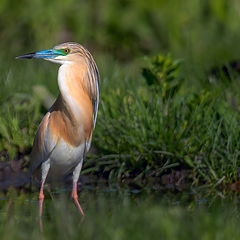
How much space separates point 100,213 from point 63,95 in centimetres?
110

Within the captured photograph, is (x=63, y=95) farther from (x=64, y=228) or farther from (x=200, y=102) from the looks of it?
(x=200, y=102)

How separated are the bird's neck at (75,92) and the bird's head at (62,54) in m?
0.05

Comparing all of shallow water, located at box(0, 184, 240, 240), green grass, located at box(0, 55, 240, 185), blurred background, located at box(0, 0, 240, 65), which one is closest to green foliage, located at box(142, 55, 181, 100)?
green grass, located at box(0, 55, 240, 185)

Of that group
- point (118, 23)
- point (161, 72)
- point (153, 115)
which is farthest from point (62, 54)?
point (118, 23)

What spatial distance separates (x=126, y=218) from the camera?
4414mm

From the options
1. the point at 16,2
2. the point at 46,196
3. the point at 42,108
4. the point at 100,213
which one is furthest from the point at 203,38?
the point at 100,213

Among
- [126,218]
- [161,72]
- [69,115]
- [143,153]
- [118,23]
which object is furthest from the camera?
[118,23]

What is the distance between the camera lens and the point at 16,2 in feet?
39.9

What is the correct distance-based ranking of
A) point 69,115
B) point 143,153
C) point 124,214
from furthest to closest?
point 143,153 < point 69,115 < point 124,214

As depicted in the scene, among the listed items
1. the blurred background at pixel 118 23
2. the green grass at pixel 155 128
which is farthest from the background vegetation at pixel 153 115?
the blurred background at pixel 118 23

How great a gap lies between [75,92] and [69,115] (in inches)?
8.5

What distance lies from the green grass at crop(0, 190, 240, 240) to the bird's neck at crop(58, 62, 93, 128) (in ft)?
2.43

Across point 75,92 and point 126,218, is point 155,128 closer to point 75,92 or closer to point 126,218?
point 75,92

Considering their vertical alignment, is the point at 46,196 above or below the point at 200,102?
below
